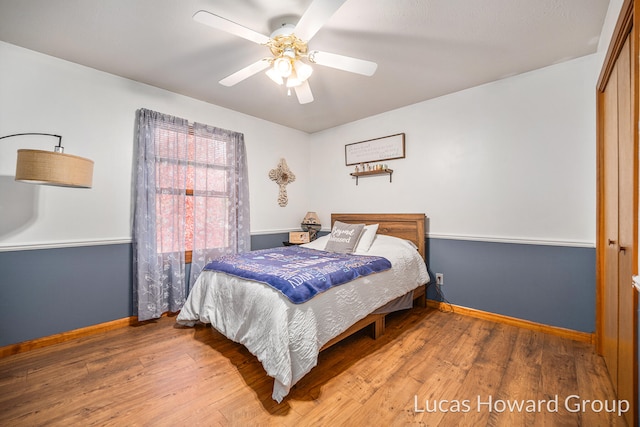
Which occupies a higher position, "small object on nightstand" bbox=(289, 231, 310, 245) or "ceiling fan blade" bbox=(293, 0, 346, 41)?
"ceiling fan blade" bbox=(293, 0, 346, 41)

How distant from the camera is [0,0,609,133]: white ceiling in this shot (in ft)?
5.81

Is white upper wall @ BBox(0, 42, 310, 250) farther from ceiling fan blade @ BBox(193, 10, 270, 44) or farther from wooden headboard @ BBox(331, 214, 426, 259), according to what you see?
wooden headboard @ BBox(331, 214, 426, 259)

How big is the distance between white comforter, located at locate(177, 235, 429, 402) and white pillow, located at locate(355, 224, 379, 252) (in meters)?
0.30

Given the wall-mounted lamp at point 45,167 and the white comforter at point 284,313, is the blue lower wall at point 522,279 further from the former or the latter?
the wall-mounted lamp at point 45,167

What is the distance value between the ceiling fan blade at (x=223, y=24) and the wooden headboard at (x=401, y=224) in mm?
2467

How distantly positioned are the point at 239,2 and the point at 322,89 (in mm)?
1342

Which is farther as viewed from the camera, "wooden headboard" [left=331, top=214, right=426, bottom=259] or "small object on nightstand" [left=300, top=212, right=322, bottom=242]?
"small object on nightstand" [left=300, top=212, right=322, bottom=242]

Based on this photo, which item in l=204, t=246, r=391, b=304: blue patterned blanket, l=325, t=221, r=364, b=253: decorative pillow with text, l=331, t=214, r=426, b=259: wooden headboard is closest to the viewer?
l=204, t=246, r=391, b=304: blue patterned blanket

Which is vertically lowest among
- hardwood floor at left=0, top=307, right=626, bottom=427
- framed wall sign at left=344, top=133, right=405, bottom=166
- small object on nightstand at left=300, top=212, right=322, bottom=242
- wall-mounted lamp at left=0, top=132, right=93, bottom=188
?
hardwood floor at left=0, top=307, right=626, bottom=427

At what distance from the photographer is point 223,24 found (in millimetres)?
1576

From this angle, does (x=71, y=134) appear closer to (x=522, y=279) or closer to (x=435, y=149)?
(x=435, y=149)

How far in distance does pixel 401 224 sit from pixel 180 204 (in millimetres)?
2681

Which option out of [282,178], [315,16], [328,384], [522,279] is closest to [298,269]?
[328,384]

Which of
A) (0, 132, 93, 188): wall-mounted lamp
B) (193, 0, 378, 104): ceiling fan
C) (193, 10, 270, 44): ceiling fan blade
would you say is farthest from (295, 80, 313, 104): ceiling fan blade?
(0, 132, 93, 188): wall-mounted lamp
